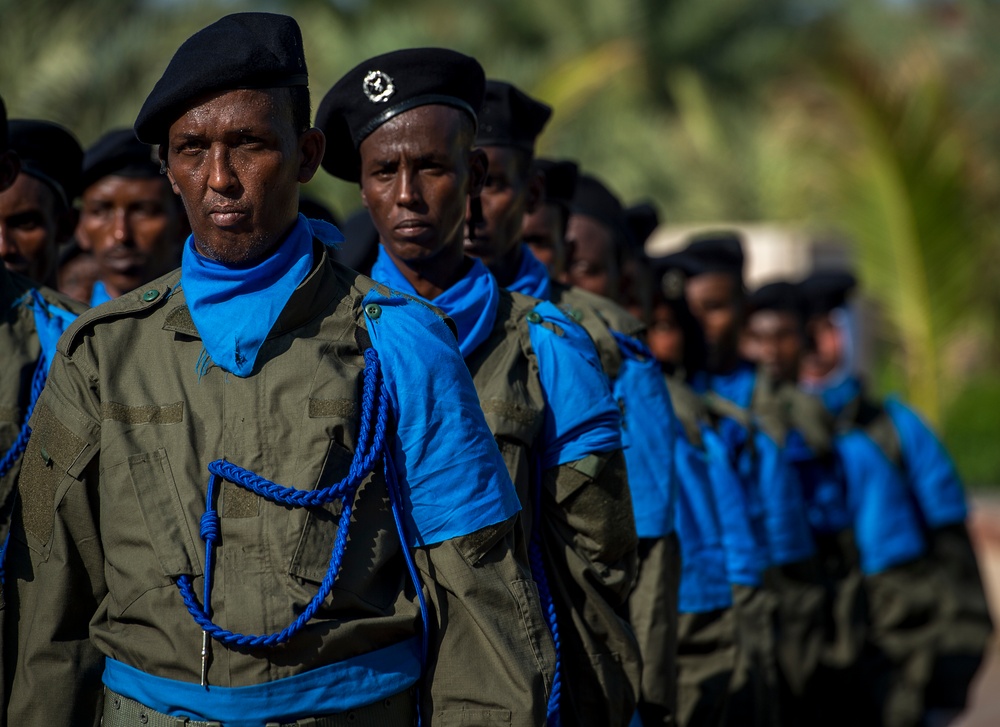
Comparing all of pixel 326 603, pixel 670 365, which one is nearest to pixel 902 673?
pixel 670 365

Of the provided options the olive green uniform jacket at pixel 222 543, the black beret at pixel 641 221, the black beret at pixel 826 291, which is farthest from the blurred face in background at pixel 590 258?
the black beret at pixel 826 291

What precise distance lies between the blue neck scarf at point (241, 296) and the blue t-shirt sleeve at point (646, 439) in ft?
5.69

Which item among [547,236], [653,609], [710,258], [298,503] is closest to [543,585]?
[653,609]

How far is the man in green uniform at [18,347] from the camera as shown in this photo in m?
3.38

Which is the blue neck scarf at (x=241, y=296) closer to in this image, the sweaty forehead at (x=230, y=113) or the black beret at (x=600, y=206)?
the sweaty forehead at (x=230, y=113)

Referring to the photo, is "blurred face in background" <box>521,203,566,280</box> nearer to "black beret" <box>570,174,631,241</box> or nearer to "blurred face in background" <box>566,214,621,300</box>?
"blurred face in background" <box>566,214,621,300</box>

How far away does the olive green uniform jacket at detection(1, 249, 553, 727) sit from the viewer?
277 centimetres

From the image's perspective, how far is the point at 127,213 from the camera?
5176 mm

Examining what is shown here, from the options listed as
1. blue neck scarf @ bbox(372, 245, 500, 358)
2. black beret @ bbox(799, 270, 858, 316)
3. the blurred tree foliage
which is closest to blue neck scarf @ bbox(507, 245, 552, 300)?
blue neck scarf @ bbox(372, 245, 500, 358)

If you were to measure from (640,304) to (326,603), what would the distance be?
12.1 feet

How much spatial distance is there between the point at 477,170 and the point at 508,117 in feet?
2.32

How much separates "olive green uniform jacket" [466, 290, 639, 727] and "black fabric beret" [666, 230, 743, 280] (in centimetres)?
376

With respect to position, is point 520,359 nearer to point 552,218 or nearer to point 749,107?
point 552,218

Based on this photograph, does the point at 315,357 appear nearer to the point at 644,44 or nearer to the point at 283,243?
the point at 283,243
